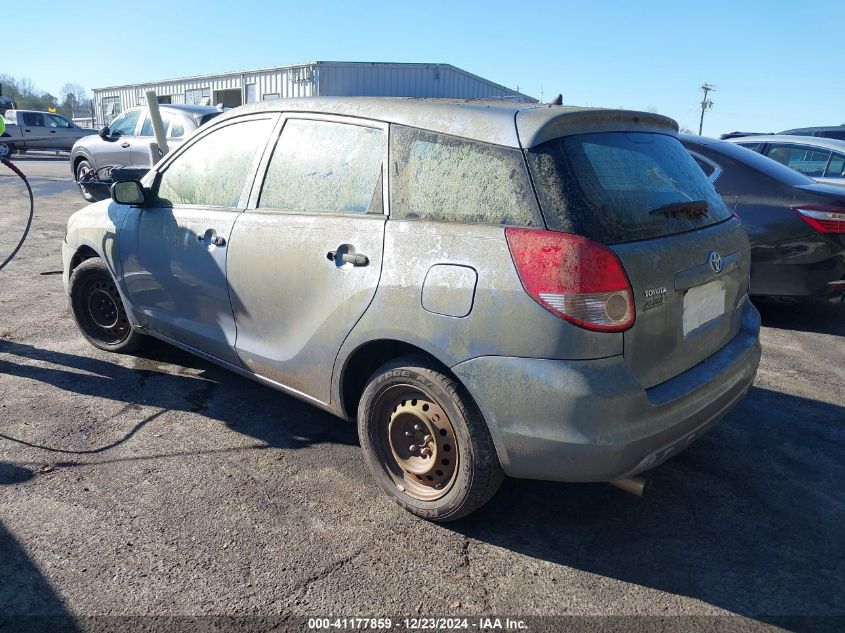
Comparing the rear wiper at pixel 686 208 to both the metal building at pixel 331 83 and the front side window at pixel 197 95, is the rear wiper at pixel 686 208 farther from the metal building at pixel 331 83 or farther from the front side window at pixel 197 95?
the front side window at pixel 197 95

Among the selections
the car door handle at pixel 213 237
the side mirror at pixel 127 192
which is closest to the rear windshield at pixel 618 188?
the car door handle at pixel 213 237

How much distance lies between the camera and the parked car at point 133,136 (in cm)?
1118

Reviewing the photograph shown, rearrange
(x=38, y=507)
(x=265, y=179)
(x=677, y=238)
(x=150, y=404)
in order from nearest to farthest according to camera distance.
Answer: (x=677, y=238) → (x=38, y=507) → (x=265, y=179) → (x=150, y=404)

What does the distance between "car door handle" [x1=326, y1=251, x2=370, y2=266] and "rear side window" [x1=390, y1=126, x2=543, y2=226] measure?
22 cm

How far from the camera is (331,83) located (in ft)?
75.7

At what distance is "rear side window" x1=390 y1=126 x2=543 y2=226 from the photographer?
2.43m

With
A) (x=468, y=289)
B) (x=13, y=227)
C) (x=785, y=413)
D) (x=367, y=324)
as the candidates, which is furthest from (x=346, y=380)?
(x=13, y=227)

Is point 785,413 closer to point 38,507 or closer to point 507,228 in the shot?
point 507,228

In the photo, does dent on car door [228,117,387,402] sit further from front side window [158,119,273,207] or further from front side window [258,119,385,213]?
front side window [158,119,273,207]

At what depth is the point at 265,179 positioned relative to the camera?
332 cm

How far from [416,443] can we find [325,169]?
1.34m

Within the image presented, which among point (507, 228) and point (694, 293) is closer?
point (507, 228)

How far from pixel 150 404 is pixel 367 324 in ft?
6.26

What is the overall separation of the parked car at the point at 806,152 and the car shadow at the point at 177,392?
22.7ft
